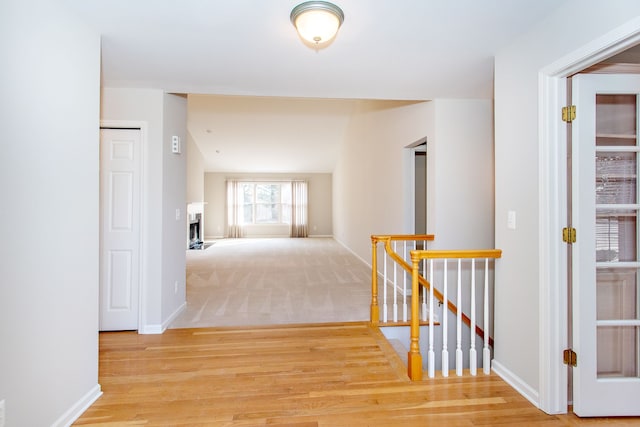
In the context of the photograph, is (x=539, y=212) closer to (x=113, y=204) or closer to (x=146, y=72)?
(x=146, y=72)

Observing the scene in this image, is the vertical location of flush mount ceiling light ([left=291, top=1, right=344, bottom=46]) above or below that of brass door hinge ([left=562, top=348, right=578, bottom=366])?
above

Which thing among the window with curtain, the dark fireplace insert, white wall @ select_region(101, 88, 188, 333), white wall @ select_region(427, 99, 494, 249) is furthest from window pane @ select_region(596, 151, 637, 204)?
the window with curtain

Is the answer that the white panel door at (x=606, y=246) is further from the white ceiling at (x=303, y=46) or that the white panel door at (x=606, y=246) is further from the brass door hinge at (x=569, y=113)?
the white ceiling at (x=303, y=46)

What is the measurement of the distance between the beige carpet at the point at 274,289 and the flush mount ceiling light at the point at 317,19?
264 cm

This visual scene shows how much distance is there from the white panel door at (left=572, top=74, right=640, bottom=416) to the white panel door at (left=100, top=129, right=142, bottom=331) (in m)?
3.47

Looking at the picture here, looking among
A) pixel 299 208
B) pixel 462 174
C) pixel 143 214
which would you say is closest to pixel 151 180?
pixel 143 214

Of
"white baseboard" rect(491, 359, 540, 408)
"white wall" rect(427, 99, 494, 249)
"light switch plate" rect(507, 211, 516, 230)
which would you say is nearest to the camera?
"white baseboard" rect(491, 359, 540, 408)

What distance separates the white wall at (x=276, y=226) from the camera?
11.6 meters

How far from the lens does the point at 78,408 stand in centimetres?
188

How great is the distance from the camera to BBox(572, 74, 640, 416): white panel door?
6.13 ft

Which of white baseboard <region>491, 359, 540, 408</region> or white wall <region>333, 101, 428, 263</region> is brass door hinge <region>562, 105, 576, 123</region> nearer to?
white baseboard <region>491, 359, 540, 408</region>

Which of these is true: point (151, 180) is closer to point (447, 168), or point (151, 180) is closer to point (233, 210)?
point (447, 168)

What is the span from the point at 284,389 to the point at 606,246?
7.06ft

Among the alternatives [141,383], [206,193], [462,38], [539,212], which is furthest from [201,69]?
[206,193]
